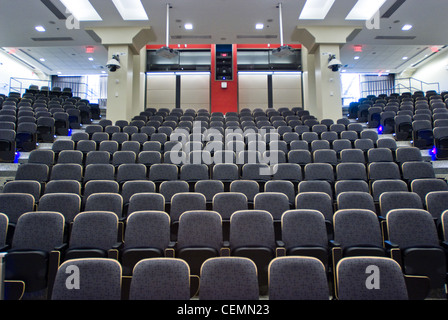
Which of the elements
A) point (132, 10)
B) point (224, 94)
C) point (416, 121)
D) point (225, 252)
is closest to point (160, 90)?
point (224, 94)

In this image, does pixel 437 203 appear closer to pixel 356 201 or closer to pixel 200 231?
pixel 356 201

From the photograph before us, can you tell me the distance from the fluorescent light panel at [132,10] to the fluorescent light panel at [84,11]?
66cm

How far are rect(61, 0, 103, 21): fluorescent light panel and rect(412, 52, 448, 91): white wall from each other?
12.4m

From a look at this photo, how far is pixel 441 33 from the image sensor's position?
8.15m

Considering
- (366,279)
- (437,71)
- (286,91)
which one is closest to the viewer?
(366,279)

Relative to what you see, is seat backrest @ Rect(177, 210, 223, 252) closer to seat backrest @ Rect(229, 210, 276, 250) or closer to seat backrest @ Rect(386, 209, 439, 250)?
seat backrest @ Rect(229, 210, 276, 250)

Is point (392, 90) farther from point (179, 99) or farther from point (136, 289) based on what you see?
point (136, 289)

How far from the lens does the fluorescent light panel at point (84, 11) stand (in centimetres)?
717

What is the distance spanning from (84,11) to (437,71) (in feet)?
42.7

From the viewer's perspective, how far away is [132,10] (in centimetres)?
735

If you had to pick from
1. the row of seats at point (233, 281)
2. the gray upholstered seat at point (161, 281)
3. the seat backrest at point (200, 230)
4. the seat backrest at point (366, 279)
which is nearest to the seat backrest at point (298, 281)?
the row of seats at point (233, 281)

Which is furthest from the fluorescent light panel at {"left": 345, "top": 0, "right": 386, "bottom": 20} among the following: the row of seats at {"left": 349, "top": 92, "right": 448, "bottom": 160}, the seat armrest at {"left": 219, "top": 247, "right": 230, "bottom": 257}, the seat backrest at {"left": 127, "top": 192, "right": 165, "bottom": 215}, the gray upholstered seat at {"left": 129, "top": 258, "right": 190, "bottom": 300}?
the gray upholstered seat at {"left": 129, "top": 258, "right": 190, "bottom": 300}

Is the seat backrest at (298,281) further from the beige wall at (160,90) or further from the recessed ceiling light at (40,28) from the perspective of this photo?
the beige wall at (160,90)
